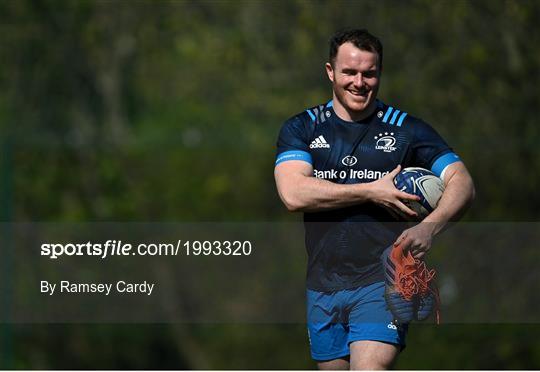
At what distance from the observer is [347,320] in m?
5.56

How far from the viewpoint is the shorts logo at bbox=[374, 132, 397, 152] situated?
5516mm

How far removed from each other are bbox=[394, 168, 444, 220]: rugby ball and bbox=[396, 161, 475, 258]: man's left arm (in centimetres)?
4

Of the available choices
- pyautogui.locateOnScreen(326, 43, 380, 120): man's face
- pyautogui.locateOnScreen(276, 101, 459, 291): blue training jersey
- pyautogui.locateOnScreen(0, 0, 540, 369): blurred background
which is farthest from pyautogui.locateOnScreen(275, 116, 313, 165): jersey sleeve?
pyautogui.locateOnScreen(0, 0, 540, 369): blurred background

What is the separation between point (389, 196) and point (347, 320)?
27.0 inches

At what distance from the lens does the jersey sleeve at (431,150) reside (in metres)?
5.50

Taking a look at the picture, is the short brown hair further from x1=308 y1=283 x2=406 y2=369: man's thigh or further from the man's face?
x1=308 y1=283 x2=406 y2=369: man's thigh

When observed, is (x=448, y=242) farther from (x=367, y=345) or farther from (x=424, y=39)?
(x=367, y=345)

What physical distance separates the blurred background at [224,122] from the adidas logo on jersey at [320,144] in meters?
4.62

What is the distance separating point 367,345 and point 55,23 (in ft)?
25.7

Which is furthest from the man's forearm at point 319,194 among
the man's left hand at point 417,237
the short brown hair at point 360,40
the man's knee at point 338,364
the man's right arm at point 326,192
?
the man's knee at point 338,364

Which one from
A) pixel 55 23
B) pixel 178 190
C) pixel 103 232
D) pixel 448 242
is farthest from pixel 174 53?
pixel 448 242

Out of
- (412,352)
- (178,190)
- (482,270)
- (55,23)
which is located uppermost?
(55,23)

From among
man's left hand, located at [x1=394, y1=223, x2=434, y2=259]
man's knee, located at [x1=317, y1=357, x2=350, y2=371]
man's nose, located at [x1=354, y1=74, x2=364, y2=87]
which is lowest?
man's knee, located at [x1=317, y1=357, x2=350, y2=371]

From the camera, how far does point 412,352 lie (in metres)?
10.7
